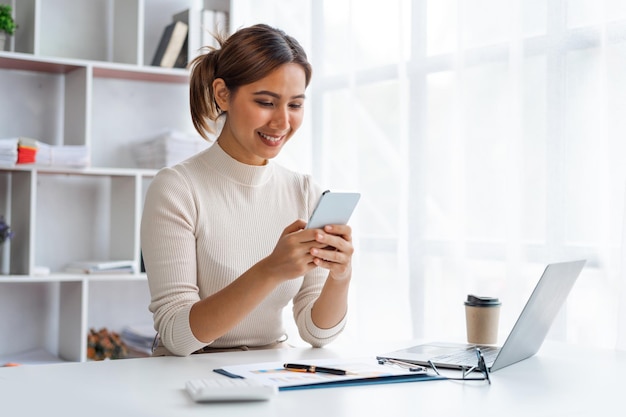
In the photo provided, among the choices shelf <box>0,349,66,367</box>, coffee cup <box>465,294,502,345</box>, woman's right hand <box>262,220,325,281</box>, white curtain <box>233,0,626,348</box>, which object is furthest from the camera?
shelf <box>0,349,66,367</box>

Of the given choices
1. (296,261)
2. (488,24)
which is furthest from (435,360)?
(488,24)

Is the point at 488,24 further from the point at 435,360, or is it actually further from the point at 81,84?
the point at 81,84

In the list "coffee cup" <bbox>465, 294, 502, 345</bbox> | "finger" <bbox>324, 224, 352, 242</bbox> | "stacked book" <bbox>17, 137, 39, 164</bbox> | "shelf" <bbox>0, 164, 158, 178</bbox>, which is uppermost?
"stacked book" <bbox>17, 137, 39, 164</bbox>

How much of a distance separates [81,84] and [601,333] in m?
2.19

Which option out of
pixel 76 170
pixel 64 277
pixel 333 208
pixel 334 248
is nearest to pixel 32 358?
pixel 64 277

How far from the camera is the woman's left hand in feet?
5.11

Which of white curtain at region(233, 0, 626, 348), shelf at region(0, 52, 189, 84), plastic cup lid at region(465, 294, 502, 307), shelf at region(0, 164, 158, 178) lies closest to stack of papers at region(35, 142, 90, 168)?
shelf at region(0, 164, 158, 178)

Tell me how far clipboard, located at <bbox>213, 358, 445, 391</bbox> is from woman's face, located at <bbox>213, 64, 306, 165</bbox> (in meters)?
0.66

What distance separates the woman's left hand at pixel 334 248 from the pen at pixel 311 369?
25 cm

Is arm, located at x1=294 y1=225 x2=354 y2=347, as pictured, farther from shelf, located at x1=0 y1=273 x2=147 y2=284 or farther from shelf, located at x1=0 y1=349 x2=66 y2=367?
shelf, located at x1=0 y1=349 x2=66 y2=367

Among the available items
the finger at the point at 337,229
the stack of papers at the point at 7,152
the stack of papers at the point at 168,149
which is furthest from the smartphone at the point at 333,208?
the stack of papers at the point at 168,149

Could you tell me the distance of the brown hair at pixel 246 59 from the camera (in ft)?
6.17

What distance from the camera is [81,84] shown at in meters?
3.23

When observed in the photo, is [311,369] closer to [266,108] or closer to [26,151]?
[266,108]
